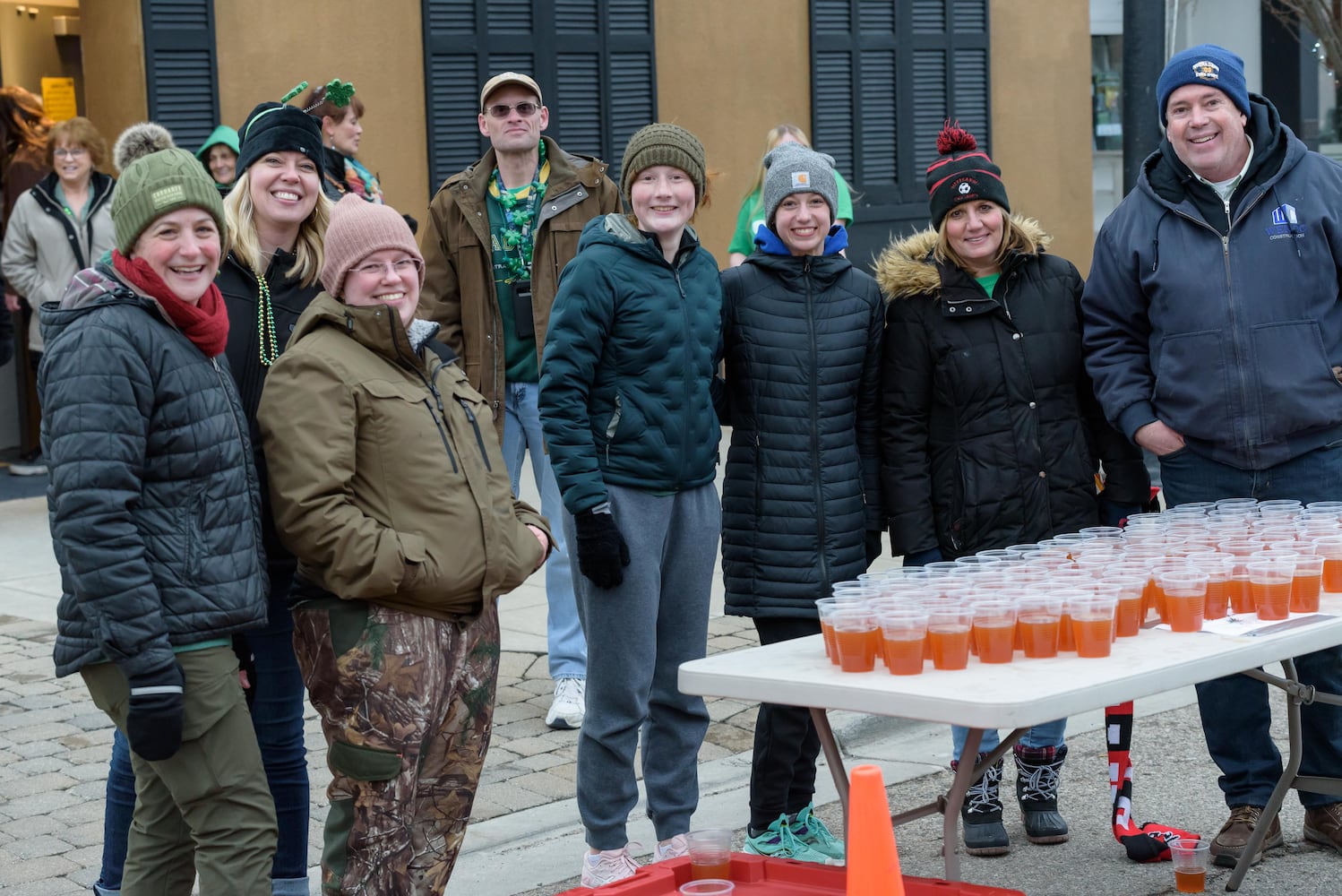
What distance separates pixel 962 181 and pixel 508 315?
1900mm

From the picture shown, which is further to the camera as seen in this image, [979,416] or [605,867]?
[979,416]

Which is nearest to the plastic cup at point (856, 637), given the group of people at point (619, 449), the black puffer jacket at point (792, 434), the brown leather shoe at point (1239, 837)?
the group of people at point (619, 449)

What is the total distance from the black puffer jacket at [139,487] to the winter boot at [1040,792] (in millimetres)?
2435

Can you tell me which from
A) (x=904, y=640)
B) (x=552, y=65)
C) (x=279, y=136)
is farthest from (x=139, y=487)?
(x=552, y=65)

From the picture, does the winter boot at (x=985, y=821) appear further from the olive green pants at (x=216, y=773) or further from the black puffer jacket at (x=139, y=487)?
the black puffer jacket at (x=139, y=487)

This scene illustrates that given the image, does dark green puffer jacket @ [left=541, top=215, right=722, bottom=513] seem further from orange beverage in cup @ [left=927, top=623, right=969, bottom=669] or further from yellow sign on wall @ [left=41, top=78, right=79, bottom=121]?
yellow sign on wall @ [left=41, top=78, right=79, bottom=121]

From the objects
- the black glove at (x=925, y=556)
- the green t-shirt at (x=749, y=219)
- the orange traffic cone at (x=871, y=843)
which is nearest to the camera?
the orange traffic cone at (x=871, y=843)

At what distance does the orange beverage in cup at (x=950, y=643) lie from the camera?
339cm

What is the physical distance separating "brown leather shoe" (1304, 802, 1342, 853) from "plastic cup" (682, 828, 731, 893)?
2.12 m

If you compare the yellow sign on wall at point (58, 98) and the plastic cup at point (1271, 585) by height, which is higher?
the yellow sign on wall at point (58, 98)

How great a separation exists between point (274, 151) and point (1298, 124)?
16207mm

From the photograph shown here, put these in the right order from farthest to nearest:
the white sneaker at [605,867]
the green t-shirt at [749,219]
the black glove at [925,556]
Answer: the green t-shirt at [749,219]
the black glove at [925,556]
the white sneaker at [605,867]

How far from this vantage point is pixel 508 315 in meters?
5.95

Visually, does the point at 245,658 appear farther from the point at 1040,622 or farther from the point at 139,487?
the point at 1040,622
